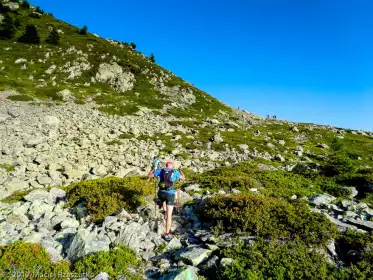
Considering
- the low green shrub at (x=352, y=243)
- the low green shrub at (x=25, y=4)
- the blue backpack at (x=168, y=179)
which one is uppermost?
the low green shrub at (x=25, y=4)

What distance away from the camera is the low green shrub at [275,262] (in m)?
8.32

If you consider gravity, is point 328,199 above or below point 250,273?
above

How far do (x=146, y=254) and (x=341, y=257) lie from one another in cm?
647

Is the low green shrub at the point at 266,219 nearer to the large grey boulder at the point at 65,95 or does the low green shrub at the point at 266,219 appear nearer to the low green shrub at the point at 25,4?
the large grey boulder at the point at 65,95

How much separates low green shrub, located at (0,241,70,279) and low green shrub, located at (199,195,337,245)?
572 centimetres

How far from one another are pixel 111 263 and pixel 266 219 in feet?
19.0

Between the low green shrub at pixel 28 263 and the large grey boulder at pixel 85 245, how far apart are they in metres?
0.51

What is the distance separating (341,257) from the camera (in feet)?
31.6

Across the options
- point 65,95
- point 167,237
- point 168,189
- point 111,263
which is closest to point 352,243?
point 167,237

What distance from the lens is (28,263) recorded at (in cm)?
827

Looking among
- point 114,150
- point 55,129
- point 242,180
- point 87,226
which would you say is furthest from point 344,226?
point 55,129

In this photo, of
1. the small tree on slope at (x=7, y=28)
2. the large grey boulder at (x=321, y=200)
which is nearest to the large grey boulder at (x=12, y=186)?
the large grey boulder at (x=321, y=200)

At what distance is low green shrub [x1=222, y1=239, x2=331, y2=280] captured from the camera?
27.3 ft

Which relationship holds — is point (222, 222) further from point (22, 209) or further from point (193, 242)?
point (22, 209)
